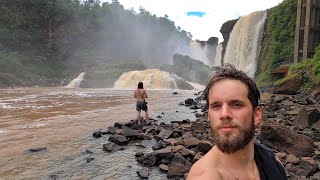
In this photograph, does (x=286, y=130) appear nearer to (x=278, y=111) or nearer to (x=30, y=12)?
(x=278, y=111)

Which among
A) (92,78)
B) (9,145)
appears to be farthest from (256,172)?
(92,78)

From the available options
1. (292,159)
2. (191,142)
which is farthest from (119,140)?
(292,159)

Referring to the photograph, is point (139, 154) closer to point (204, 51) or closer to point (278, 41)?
point (278, 41)

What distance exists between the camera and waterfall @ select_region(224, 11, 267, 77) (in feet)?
115

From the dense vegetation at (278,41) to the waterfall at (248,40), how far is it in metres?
1.19

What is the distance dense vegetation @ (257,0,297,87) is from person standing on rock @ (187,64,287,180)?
29190 mm

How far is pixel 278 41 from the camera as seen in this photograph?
3222 centimetres

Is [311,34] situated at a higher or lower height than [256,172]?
higher

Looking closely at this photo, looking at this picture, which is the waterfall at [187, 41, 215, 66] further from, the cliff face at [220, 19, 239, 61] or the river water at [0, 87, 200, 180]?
the river water at [0, 87, 200, 180]

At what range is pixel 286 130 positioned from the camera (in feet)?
24.9

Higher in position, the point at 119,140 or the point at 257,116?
the point at 257,116

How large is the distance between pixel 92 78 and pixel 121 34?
1760 inches

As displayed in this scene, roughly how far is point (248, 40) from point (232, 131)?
119 ft

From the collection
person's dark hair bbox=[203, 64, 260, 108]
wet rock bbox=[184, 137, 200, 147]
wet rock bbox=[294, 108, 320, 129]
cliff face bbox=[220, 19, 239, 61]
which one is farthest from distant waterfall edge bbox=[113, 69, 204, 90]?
person's dark hair bbox=[203, 64, 260, 108]
